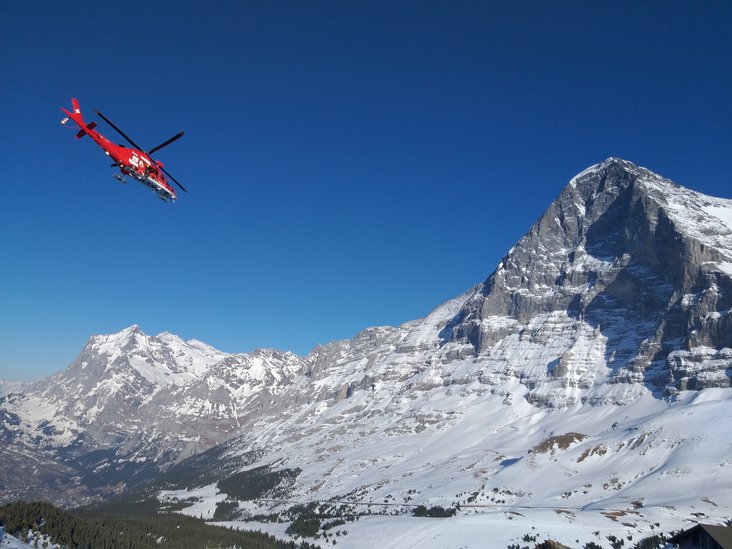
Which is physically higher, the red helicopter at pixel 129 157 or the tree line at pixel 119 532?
the red helicopter at pixel 129 157

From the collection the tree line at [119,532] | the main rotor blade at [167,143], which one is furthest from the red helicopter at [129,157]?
the tree line at [119,532]

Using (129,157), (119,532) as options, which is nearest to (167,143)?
(129,157)

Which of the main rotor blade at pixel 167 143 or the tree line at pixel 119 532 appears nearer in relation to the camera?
the main rotor blade at pixel 167 143

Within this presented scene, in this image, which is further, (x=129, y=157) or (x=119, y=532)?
(x=119, y=532)

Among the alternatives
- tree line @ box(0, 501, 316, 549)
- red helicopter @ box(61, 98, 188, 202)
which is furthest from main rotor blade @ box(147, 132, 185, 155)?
tree line @ box(0, 501, 316, 549)

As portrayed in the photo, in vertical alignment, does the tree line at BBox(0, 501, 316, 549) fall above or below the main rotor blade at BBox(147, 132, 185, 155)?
below

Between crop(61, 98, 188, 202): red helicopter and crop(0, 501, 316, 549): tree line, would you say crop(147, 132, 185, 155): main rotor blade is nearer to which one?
crop(61, 98, 188, 202): red helicopter

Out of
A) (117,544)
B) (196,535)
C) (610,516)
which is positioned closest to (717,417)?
(610,516)

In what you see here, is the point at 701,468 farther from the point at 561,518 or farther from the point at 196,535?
the point at 196,535

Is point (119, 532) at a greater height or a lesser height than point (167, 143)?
lesser

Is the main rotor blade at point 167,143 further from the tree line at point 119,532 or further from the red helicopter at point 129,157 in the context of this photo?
the tree line at point 119,532

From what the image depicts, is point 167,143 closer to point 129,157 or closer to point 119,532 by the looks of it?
point 129,157

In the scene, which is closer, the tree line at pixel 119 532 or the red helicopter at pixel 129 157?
the red helicopter at pixel 129 157
